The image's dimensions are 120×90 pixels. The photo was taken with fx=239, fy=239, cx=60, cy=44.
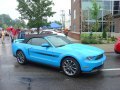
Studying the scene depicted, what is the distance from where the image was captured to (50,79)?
7480 millimetres

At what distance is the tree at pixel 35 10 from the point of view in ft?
86.3

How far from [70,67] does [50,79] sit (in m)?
0.80

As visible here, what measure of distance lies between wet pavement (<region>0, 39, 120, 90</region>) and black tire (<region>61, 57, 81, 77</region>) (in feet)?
0.55

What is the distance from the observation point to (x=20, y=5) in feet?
87.3

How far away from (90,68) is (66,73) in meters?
0.87

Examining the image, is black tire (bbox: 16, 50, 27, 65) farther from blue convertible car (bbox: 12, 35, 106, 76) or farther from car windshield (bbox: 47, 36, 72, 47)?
car windshield (bbox: 47, 36, 72, 47)

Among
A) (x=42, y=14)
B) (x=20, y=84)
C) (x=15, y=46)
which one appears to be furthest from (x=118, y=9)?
(x=20, y=84)

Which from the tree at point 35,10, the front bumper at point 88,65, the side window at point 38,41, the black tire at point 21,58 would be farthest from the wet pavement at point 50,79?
the tree at point 35,10

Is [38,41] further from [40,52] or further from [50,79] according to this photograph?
[50,79]

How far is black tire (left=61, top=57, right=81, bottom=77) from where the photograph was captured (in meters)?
7.62

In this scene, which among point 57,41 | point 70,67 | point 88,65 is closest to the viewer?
point 88,65

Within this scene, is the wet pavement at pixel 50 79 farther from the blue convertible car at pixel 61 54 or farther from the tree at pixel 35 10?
the tree at pixel 35 10

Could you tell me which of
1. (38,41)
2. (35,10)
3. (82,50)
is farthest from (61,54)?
(35,10)

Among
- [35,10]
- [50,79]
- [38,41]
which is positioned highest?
[35,10]
